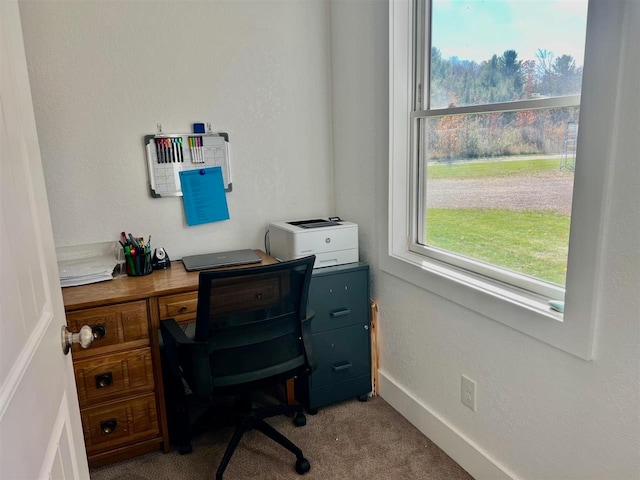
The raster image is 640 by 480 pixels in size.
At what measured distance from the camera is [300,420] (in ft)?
7.18

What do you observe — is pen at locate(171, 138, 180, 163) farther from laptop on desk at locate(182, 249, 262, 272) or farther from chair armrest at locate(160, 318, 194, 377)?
chair armrest at locate(160, 318, 194, 377)

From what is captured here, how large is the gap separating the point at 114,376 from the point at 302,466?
2.74 feet

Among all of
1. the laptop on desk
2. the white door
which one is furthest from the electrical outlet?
the white door

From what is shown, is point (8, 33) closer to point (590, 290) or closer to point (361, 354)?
point (590, 290)

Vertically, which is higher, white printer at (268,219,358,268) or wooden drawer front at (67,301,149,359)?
white printer at (268,219,358,268)

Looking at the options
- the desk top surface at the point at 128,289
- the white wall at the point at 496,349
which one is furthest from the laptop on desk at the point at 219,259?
the white wall at the point at 496,349

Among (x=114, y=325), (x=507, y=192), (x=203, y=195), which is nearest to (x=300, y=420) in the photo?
(x=114, y=325)

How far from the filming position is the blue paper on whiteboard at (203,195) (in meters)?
2.36

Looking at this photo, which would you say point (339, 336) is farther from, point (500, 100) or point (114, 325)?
point (500, 100)

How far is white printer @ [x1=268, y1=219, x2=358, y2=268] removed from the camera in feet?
7.27

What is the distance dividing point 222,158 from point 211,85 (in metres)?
0.36

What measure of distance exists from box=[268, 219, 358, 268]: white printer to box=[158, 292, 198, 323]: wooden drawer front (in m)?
0.52

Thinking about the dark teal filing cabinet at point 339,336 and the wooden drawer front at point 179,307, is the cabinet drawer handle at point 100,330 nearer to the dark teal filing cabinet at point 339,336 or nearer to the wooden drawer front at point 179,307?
the wooden drawer front at point 179,307

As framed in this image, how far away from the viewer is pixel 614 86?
1.19m
